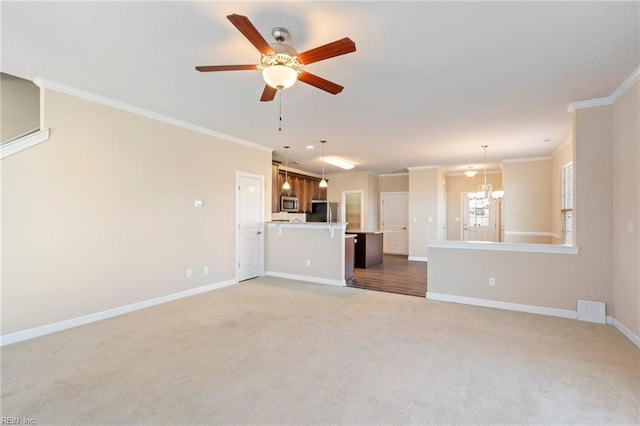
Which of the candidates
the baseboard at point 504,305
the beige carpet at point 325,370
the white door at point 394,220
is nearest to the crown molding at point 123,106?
the beige carpet at point 325,370

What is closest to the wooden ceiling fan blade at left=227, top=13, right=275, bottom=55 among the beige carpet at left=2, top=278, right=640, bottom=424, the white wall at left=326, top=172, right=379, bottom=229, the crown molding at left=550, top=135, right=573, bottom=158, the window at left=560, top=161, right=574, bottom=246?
the beige carpet at left=2, top=278, right=640, bottom=424

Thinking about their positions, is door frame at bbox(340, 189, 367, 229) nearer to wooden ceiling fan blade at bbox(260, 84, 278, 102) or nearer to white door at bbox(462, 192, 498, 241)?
white door at bbox(462, 192, 498, 241)

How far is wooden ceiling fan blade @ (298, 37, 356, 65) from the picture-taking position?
1.92 metres

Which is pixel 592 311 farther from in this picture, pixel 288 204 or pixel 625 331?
pixel 288 204

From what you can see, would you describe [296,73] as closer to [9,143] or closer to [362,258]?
[9,143]

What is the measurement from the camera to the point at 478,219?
9391mm

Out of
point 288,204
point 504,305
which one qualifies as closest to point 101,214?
point 288,204

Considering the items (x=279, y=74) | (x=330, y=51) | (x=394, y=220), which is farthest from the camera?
(x=394, y=220)

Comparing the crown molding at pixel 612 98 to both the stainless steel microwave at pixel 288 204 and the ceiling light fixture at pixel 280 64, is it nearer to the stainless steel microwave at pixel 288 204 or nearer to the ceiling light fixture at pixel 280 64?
the ceiling light fixture at pixel 280 64

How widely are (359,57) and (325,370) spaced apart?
8.83ft

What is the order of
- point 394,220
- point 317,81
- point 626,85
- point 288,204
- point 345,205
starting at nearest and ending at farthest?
point 317,81
point 626,85
point 288,204
point 345,205
point 394,220

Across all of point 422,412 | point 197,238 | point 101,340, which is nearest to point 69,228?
point 101,340

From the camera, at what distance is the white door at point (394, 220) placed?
9734mm

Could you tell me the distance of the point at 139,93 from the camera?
352 cm
